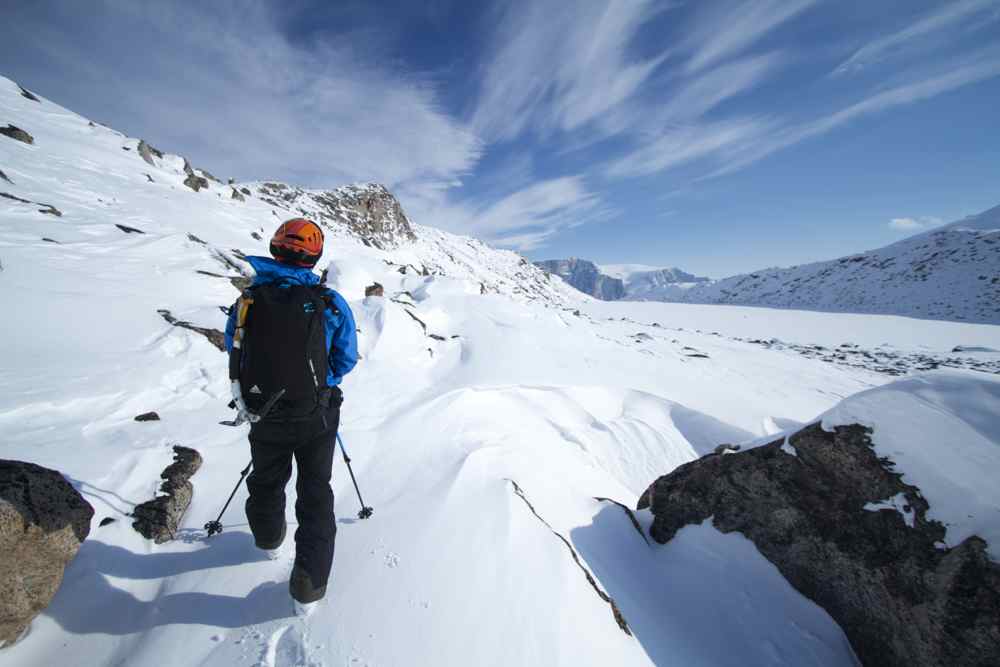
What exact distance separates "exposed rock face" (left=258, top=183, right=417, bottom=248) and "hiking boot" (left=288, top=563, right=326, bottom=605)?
56849mm

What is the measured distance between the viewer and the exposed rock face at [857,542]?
99.2 inches

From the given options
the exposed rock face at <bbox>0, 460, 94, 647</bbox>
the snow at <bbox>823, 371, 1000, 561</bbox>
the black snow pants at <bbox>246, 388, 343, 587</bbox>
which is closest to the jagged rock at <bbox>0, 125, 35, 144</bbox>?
the exposed rock face at <bbox>0, 460, 94, 647</bbox>

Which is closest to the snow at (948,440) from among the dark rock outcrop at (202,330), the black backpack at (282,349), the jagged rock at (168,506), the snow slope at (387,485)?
the snow slope at (387,485)

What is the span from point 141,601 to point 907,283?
81.8 meters

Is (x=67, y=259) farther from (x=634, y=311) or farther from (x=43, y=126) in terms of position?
(x=634, y=311)

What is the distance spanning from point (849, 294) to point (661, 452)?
2840 inches

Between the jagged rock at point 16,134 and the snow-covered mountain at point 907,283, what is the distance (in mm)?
77346

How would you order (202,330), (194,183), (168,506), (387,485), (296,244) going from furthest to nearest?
1. (194,183)
2. (202,330)
3. (387,485)
4. (168,506)
5. (296,244)

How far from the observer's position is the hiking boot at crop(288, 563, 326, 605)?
2.59 m

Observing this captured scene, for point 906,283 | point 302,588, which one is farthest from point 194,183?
point 906,283

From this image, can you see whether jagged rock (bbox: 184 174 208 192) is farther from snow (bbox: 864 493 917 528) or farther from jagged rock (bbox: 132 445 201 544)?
snow (bbox: 864 493 917 528)

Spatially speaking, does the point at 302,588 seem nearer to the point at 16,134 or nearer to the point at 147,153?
the point at 16,134

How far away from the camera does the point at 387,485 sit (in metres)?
4.51

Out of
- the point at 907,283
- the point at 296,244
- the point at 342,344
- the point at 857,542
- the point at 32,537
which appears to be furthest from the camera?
the point at 907,283
